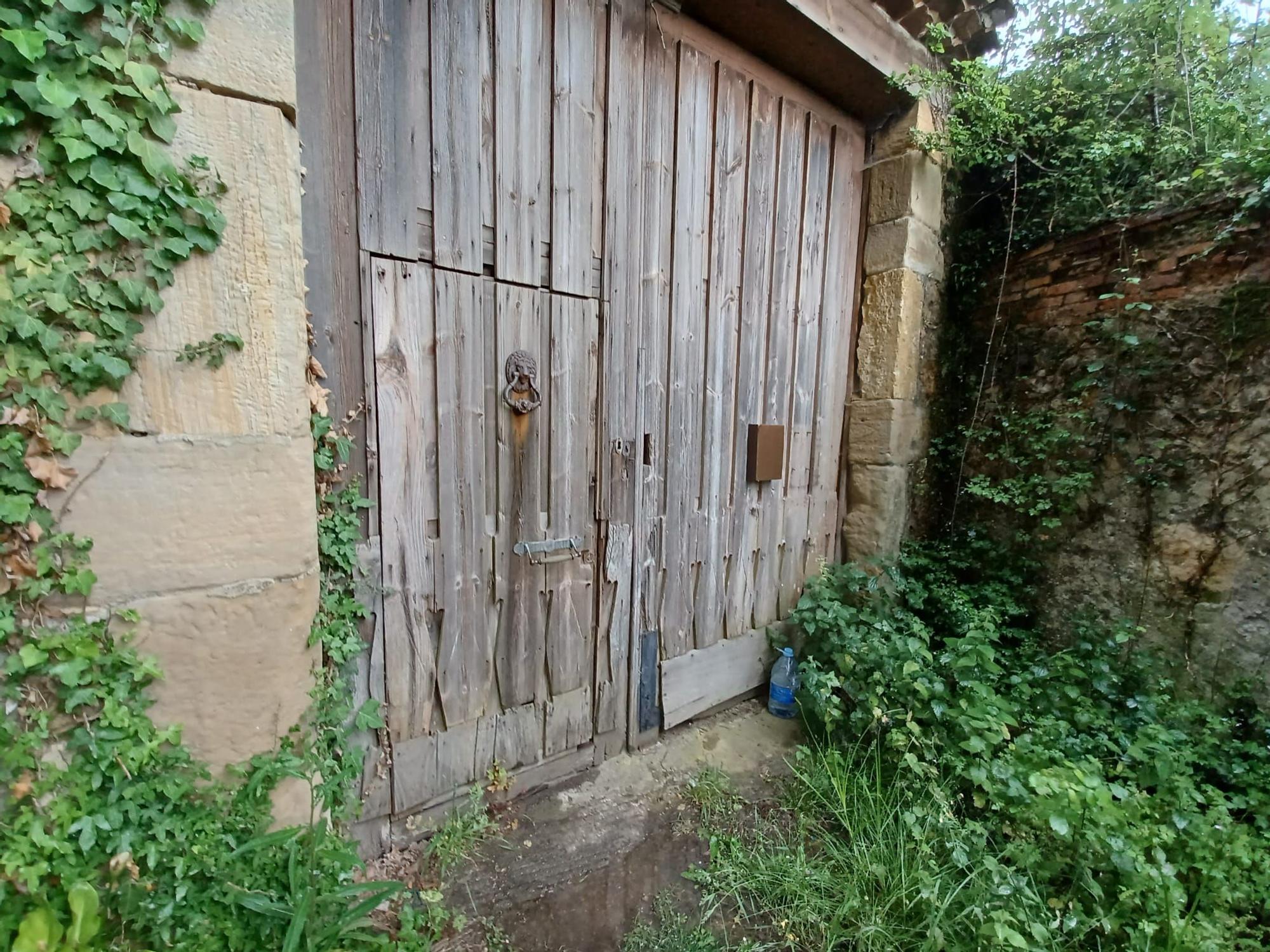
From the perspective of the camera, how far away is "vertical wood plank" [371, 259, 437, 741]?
162cm

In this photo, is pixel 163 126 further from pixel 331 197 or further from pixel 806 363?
pixel 806 363

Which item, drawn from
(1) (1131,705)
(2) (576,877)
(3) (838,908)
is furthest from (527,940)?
(1) (1131,705)

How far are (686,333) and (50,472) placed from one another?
6.87 ft

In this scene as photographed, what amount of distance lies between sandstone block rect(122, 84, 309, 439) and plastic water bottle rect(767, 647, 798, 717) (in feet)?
8.60

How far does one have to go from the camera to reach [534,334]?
6.25 ft

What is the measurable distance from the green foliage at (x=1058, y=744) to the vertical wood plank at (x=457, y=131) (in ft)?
8.06

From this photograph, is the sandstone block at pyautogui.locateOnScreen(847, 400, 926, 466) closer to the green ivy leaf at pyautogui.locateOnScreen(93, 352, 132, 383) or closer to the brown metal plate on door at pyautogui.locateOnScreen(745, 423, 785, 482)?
the brown metal plate on door at pyautogui.locateOnScreen(745, 423, 785, 482)

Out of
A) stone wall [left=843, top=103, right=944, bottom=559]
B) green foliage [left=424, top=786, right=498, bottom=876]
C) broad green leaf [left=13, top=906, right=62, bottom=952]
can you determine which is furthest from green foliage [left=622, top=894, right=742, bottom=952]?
stone wall [left=843, top=103, right=944, bottom=559]

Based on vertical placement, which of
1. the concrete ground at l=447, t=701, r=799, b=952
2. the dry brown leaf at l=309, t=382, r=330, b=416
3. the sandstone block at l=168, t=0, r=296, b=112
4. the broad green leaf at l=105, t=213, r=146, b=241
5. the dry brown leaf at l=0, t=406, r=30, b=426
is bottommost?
the concrete ground at l=447, t=701, r=799, b=952

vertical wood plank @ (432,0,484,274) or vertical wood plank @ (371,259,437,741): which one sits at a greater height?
vertical wood plank @ (432,0,484,274)

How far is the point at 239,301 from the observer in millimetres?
1182

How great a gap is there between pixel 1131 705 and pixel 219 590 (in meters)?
3.64

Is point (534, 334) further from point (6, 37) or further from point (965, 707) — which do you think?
point (965, 707)

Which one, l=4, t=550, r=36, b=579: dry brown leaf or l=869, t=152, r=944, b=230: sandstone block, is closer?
l=4, t=550, r=36, b=579: dry brown leaf
